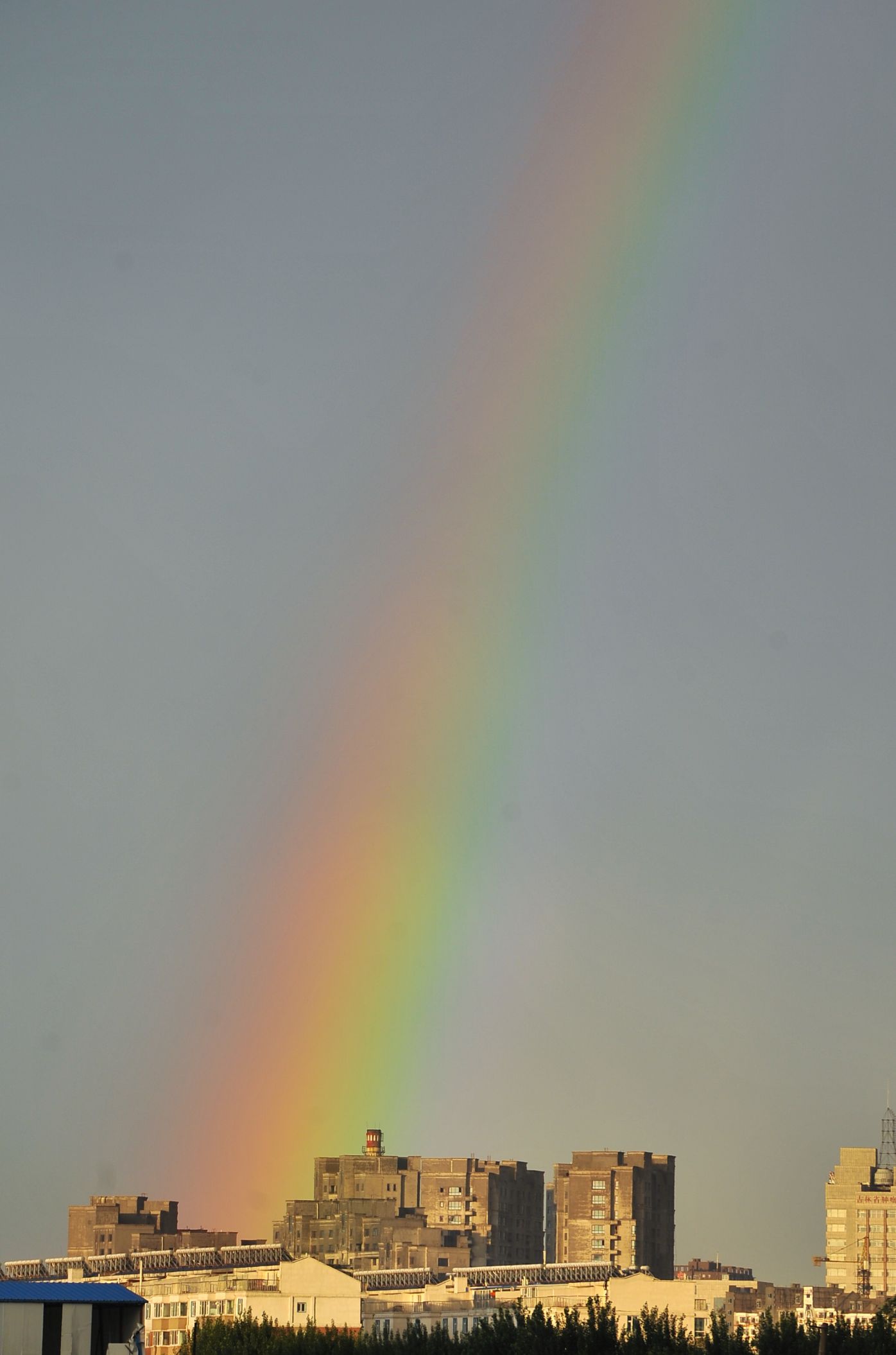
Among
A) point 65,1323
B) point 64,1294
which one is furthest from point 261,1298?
point 65,1323

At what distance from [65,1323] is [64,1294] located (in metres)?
0.63

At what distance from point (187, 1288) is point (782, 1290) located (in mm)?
75961

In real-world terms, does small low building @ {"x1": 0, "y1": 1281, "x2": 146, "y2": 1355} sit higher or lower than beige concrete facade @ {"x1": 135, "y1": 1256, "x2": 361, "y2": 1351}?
higher

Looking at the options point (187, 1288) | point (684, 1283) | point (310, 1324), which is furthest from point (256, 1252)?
point (310, 1324)

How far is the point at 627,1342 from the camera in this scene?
7269 centimetres

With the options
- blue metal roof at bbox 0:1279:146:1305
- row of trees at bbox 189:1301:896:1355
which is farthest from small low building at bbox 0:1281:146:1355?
row of trees at bbox 189:1301:896:1355

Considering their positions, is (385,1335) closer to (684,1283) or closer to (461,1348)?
(461,1348)

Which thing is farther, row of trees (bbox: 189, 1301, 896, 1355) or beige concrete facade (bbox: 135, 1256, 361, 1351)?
beige concrete facade (bbox: 135, 1256, 361, 1351)

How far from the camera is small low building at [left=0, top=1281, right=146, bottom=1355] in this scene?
130ft

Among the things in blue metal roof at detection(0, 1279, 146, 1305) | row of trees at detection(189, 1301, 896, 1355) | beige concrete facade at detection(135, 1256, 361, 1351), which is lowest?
beige concrete facade at detection(135, 1256, 361, 1351)

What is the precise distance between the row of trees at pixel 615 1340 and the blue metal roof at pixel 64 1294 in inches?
1204

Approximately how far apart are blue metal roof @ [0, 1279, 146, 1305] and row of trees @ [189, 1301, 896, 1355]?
3058cm

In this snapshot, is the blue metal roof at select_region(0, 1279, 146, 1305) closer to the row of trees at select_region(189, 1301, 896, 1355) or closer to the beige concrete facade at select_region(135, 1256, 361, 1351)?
the row of trees at select_region(189, 1301, 896, 1355)

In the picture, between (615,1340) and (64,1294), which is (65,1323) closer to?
(64,1294)
